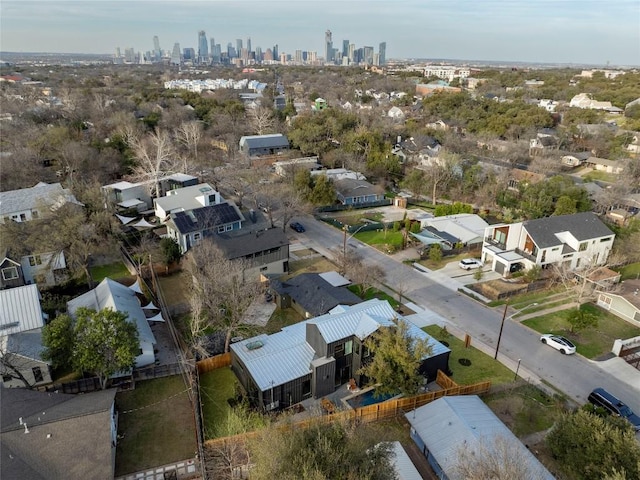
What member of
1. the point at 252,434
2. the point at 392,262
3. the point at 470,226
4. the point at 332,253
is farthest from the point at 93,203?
the point at 470,226

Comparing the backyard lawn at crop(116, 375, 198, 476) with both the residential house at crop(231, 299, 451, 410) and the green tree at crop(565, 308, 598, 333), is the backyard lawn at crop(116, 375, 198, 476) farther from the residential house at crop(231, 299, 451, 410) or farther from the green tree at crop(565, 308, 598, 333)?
the green tree at crop(565, 308, 598, 333)

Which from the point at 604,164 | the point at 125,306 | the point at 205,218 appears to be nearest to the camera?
the point at 125,306

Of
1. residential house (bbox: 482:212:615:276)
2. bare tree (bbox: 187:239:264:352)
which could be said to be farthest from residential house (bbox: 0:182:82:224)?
residential house (bbox: 482:212:615:276)

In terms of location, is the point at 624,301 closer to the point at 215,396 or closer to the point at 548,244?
the point at 548,244

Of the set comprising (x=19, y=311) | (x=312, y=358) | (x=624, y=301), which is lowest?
(x=624, y=301)

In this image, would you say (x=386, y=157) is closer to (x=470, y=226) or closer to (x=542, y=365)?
(x=470, y=226)

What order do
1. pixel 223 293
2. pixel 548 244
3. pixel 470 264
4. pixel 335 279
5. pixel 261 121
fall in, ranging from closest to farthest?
pixel 223 293 < pixel 335 279 < pixel 548 244 < pixel 470 264 < pixel 261 121

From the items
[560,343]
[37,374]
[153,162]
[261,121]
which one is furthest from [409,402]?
[261,121]
